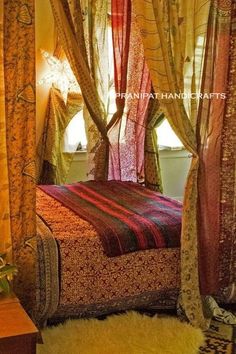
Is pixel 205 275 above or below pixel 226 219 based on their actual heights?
below

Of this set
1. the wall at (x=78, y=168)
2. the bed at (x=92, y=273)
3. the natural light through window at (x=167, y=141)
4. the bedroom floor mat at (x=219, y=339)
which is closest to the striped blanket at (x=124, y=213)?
the bed at (x=92, y=273)

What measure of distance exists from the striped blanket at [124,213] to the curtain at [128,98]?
25 cm

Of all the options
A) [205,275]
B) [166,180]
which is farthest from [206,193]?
[166,180]

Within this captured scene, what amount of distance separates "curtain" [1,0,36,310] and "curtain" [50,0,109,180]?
0.62 m

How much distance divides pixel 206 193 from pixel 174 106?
570mm

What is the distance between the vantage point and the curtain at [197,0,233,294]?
273 centimetres

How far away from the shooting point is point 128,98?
4.18m

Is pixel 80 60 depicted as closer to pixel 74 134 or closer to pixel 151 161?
pixel 151 161

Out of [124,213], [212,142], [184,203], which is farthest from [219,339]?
[212,142]

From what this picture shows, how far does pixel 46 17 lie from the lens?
496 centimetres

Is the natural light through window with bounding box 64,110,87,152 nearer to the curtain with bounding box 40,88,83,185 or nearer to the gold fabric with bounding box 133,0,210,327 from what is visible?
the curtain with bounding box 40,88,83,185

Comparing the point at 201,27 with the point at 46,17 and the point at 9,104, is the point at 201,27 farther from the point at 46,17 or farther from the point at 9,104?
the point at 46,17

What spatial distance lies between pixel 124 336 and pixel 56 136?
2.58 meters

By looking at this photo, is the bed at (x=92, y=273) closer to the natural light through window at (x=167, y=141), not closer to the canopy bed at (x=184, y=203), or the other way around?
the canopy bed at (x=184, y=203)
